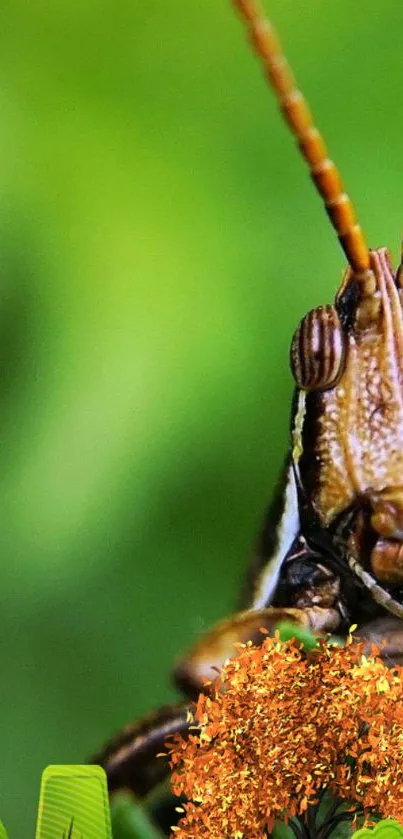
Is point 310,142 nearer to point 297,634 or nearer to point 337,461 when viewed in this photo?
point 337,461

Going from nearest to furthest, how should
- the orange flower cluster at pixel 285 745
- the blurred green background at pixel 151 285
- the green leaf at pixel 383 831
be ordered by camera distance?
the green leaf at pixel 383 831
the orange flower cluster at pixel 285 745
the blurred green background at pixel 151 285

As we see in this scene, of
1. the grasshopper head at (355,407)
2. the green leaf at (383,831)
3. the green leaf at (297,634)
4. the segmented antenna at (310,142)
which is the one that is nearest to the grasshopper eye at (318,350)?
the grasshopper head at (355,407)

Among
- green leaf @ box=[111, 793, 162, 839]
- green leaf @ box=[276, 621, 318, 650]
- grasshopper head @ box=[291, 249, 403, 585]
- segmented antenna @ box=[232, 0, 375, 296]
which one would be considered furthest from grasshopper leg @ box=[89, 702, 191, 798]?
segmented antenna @ box=[232, 0, 375, 296]

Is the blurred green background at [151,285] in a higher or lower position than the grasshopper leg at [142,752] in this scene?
higher

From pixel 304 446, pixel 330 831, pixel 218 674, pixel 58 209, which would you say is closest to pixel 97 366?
pixel 58 209

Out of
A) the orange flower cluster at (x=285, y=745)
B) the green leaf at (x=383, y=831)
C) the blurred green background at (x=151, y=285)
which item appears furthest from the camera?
the blurred green background at (x=151, y=285)

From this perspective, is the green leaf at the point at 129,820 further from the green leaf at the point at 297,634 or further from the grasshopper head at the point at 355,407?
the grasshopper head at the point at 355,407

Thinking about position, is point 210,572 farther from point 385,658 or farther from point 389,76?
point 389,76
